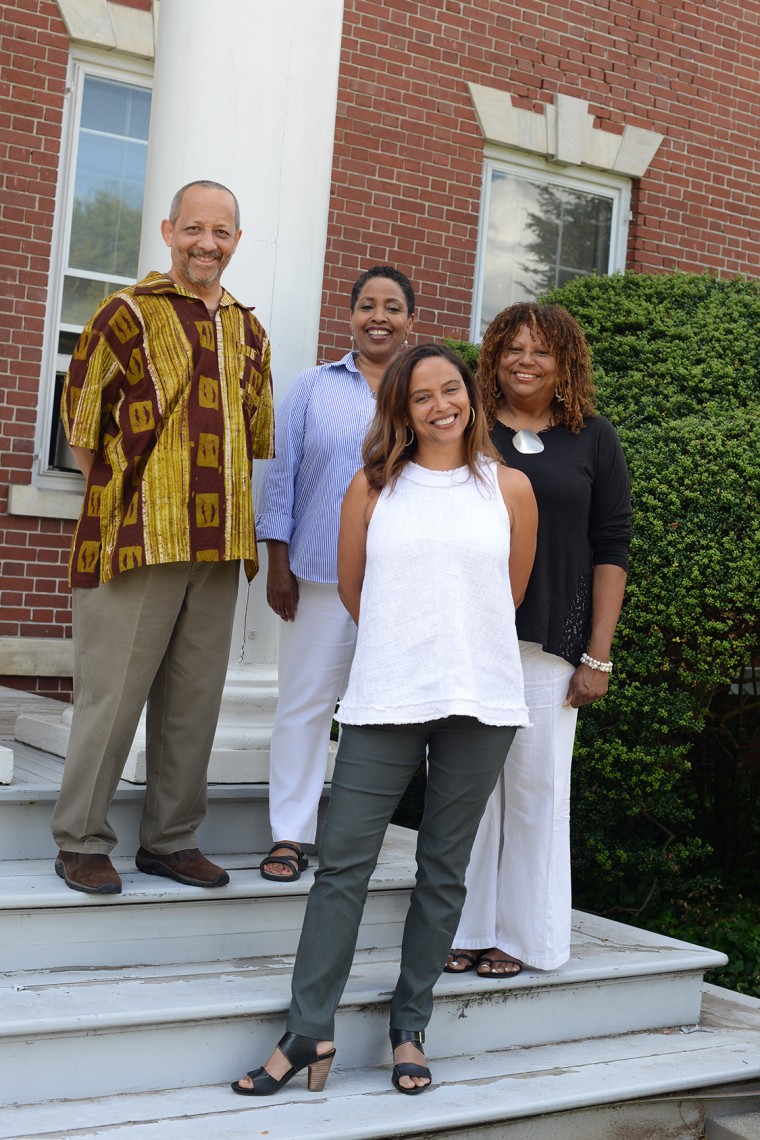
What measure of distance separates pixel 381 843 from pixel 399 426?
3.34ft

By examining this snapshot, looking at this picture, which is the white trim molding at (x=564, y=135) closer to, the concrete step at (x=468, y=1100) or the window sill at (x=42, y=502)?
the window sill at (x=42, y=502)

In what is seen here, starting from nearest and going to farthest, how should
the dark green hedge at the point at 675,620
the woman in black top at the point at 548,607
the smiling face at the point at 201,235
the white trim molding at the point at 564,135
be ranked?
the smiling face at the point at 201,235
the woman in black top at the point at 548,607
the dark green hedge at the point at 675,620
the white trim molding at the point at 564,135

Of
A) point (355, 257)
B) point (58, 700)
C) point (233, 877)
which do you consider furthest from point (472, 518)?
point (355, 257)

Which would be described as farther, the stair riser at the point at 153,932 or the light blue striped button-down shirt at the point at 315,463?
the light blue striped button-down shirt at the point at 315,463

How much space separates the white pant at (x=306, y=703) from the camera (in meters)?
3.79

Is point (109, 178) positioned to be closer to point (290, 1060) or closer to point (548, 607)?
point (548, 607)

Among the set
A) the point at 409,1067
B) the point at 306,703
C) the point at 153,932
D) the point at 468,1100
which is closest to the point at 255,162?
the point at 306,703

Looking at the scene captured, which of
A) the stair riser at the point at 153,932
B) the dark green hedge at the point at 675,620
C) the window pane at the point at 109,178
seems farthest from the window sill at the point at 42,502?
the stair riser at the point at 153,932

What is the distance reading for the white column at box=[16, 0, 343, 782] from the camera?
411 cm

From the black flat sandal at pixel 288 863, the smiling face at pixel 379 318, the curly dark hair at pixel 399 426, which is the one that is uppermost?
the smiling face at pixel 379 318

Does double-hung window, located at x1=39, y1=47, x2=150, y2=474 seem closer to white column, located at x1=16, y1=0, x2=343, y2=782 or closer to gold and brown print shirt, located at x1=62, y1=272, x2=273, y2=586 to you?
white column, located at x1=16, y1=0, x2=343, y2=782

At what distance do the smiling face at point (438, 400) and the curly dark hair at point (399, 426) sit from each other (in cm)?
2

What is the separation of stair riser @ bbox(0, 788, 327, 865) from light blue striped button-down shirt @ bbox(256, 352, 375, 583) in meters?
0.79

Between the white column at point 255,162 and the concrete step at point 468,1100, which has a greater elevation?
the white column at point 255,162
